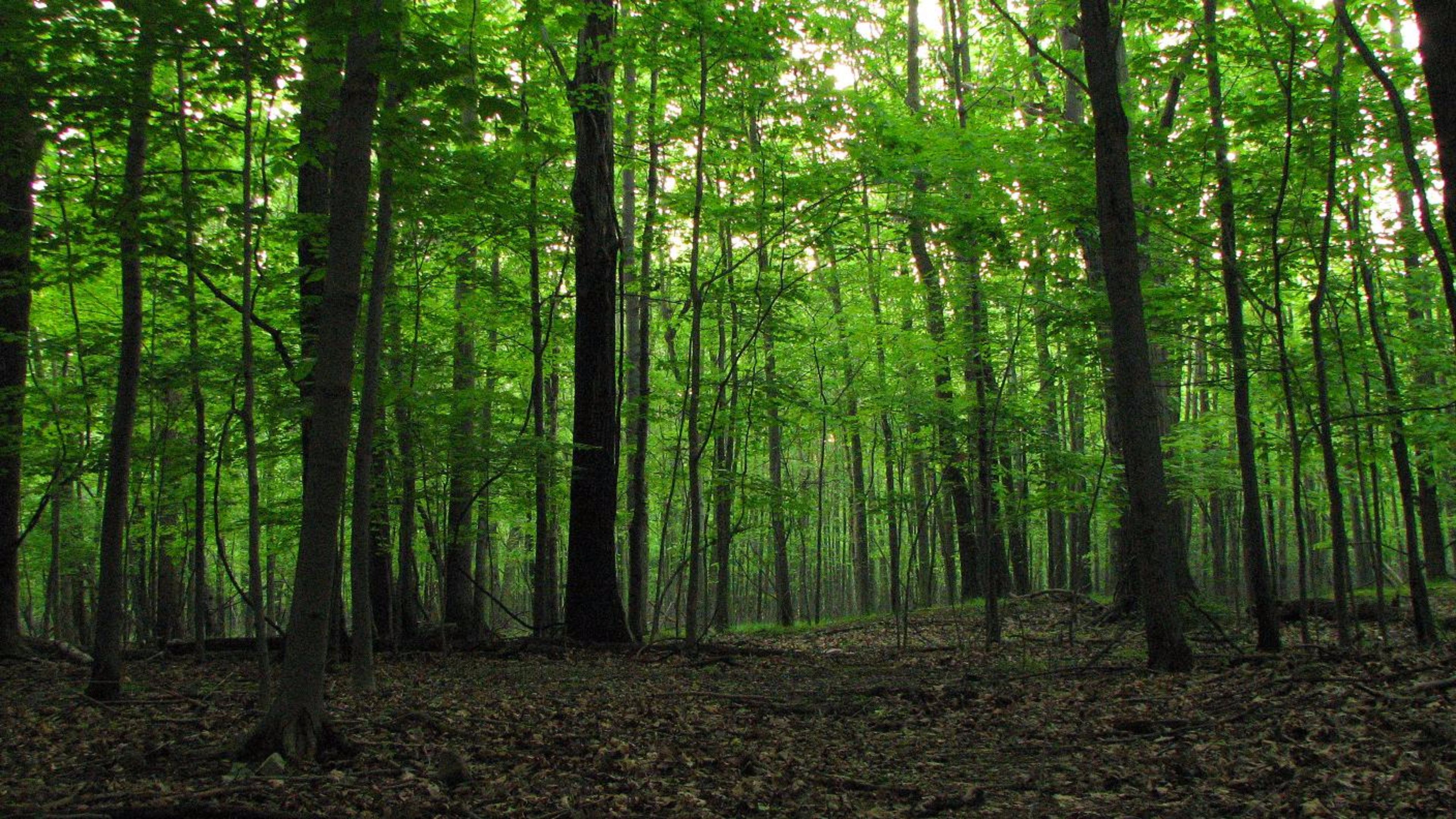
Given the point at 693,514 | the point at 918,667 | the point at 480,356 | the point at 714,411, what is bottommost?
the point at 918,667

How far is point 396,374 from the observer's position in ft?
32.5

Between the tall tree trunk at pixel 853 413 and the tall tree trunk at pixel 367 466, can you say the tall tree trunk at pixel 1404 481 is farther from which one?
the tall tree trunk at pixel 367 466

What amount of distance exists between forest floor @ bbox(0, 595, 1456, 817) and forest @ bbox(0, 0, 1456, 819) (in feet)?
0.15

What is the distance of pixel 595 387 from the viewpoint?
36.8ft

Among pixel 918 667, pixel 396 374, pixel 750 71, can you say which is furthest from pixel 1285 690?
pixel 396 374

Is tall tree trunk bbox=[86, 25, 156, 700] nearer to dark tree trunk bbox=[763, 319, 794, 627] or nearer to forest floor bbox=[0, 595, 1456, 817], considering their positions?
forest floor bbox=[0, 595, 1456, 817]

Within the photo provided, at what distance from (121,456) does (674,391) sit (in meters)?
11.1

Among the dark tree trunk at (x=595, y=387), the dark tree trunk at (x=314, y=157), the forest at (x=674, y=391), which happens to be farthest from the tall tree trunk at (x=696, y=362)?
the dark tree trunk at (x=314, y=157)

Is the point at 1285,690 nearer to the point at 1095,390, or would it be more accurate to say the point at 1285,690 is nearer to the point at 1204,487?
the point at 1204,487

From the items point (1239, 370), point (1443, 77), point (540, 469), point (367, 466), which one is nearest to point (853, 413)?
point (540, 469)

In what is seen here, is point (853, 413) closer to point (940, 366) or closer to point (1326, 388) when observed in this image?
point (940, 366)

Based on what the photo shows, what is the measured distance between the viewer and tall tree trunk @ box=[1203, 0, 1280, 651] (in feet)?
24.9

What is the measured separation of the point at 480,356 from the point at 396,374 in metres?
6.26

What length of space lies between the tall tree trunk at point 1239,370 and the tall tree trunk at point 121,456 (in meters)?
8.59
